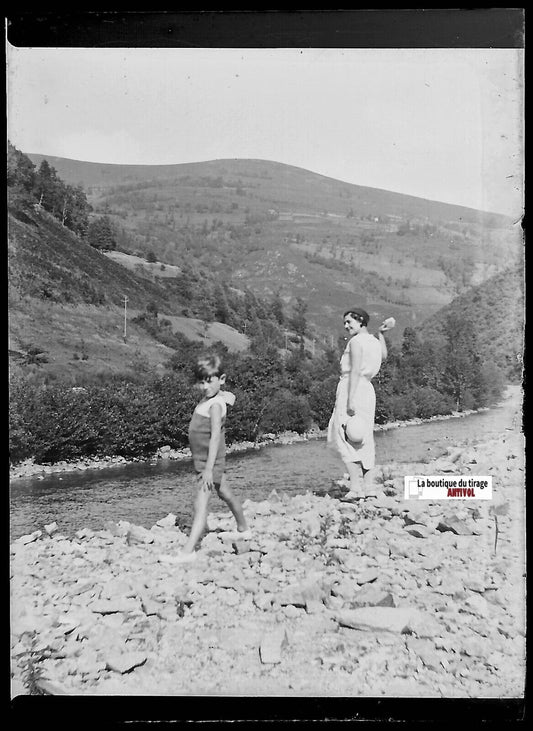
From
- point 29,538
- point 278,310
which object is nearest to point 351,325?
point 278,310

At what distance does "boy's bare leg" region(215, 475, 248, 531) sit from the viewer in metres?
4.30

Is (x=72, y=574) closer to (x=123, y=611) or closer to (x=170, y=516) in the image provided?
(x=123, y=611)

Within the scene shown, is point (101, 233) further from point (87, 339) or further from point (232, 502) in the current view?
point (232, 502)

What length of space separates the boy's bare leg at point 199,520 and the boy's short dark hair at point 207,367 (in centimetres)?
71

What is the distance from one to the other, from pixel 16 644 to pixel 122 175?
3037 millimetres

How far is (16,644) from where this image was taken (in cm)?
415

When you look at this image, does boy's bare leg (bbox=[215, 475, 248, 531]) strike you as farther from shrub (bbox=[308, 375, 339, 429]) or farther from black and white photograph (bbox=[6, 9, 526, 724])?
shrub (bbox=[308, 375, 339, 429])

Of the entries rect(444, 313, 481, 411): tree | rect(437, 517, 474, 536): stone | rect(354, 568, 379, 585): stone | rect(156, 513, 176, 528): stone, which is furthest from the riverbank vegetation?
rect(354, 568, 379, 585): stone

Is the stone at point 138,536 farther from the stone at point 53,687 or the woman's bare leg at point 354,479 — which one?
the woman's bare leg at point 354,479

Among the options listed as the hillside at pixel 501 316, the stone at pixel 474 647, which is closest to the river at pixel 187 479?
the hillside at pixel 501 316

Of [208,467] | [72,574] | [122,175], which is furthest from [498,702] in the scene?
[122,175]

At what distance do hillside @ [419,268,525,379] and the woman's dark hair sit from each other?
645 mm

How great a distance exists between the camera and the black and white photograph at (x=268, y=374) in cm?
413

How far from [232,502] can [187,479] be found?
1.07ft
